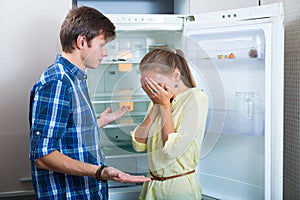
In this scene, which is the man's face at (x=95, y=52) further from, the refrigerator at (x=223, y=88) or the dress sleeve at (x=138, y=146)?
the dress sleeve at (x=138, y=146)

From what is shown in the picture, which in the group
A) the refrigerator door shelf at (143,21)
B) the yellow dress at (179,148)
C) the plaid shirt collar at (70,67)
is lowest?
the yellow dress at (179,148)

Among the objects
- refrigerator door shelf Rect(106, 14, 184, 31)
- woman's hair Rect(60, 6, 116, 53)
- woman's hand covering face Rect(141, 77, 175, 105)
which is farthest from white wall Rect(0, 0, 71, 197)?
woman's hand covering face Rect(141, 77, 175, 105)

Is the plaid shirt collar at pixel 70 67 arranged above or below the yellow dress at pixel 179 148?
above

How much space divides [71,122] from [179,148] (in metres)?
0.38

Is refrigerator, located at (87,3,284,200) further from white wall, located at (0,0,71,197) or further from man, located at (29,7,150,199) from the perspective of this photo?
white wall, located at (0,0,71,197)

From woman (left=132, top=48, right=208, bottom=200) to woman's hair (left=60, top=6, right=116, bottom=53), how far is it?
0.18 m

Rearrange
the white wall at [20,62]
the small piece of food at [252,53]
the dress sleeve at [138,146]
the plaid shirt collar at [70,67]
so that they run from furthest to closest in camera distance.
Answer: the white wall at [20,62] → the small piece of food at [252,53] → the dress sleeve at [138,146] → the plaid shirt collar at [70,67]

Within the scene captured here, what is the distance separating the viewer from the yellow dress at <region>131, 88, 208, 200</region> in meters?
1.35

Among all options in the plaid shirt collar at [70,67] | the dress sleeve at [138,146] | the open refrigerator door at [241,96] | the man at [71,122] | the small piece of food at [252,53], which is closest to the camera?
the man at [71,122]

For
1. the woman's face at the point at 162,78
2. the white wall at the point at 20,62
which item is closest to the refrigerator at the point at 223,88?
the woman's face at the point at 162,78

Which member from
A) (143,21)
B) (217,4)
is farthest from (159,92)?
(217,4)

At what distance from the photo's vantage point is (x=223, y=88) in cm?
174

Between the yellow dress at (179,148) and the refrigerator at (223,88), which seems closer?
the yellow dress at (179,148)

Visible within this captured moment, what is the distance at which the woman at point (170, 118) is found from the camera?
1338 mm
